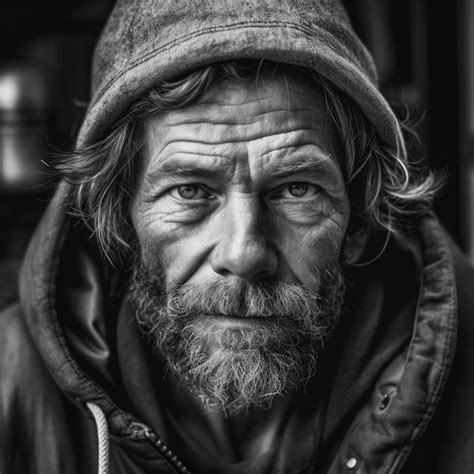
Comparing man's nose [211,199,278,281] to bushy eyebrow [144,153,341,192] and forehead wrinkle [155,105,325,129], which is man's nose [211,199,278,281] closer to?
bushy eyebrow [144,153,341,192]

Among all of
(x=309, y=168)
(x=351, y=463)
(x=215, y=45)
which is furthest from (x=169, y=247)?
(x=351, y=463)

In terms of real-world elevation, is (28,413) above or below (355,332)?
below

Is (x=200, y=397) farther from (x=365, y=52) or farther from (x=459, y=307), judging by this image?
(x=365, y=52)

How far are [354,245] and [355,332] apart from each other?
245 mm

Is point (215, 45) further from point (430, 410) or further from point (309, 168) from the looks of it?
point (430, 410)

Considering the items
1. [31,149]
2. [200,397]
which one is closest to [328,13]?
[200,397]

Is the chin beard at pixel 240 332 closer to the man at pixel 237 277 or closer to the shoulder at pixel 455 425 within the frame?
the man at pixel 237 277

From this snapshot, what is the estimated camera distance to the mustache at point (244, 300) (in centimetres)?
163

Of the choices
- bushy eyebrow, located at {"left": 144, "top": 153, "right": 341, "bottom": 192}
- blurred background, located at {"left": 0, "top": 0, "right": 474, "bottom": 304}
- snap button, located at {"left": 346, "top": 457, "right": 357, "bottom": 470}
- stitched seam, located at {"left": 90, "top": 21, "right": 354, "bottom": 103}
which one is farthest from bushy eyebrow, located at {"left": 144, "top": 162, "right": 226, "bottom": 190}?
blurred background, located at {"left": 0, "top": 0, "right": 474, "bottom": 304}

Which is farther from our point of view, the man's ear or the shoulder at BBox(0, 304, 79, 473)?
the man's ear

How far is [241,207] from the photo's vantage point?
1.63 meters

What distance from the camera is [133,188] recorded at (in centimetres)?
183

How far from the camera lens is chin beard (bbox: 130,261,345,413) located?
166cm

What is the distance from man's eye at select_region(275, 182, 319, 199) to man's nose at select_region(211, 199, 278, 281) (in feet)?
0.30
